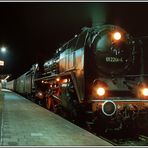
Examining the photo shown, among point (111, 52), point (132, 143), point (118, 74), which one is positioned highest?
point (111, 52)

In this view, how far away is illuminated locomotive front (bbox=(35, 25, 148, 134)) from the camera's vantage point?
10867mm

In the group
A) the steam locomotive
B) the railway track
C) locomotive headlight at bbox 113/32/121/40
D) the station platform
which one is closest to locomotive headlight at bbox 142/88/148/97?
the steam locomotive

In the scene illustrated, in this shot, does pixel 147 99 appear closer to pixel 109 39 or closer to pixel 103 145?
pixel 109 39

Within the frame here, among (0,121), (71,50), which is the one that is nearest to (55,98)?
(71,50)

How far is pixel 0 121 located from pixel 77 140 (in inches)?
177

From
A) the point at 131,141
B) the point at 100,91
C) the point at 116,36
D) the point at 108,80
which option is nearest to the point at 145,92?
the point at 108,80

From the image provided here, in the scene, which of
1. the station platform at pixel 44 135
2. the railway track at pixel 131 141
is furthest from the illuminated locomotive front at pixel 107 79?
the station platform at pixel 44 135

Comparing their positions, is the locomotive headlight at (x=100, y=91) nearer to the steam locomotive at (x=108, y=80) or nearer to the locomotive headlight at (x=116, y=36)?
the steam locomotive at (x=108, y=80)

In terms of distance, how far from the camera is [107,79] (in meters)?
11.5

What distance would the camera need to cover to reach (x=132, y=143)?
963 cm

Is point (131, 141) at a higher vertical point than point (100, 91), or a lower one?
lower

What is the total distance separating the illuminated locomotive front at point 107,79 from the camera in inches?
428

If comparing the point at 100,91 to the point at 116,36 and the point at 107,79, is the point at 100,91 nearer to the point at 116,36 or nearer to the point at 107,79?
the point at 107,79

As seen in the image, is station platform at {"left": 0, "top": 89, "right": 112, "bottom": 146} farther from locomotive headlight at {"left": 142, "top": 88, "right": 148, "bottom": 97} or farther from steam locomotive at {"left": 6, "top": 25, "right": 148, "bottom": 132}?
locomotive headlight at {"left": 142, "top": 88, "right": 148, "bottom": 97}
